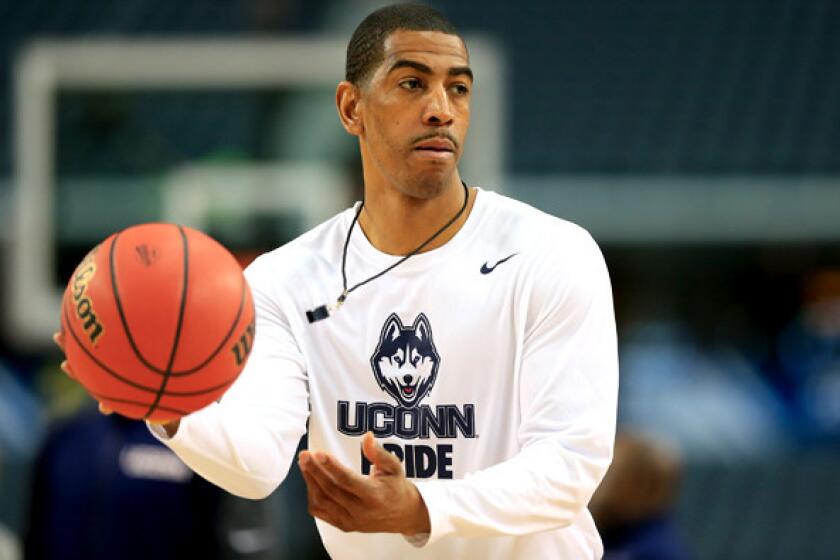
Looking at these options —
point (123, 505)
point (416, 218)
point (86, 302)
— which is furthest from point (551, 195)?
point (86, 302)

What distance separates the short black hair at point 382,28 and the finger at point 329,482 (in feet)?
3.61

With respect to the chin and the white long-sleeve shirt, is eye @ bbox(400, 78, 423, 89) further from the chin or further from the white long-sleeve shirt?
the white long-sleeve shirt

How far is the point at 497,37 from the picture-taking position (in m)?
14.2

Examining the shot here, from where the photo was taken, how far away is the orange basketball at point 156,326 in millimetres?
3170

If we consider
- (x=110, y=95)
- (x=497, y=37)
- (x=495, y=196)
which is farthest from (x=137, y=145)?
(x=495, y=196)

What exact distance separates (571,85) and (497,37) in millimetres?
874

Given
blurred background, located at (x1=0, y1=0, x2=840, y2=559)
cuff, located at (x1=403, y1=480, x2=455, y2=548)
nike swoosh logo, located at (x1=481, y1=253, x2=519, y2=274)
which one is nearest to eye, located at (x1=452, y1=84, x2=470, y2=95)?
nike swoosh logo, located at (x1=481, y1=253, x2=519, y2=274)

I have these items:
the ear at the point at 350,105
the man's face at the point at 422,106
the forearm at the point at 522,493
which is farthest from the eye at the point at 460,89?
the forearm at the point at 522,493

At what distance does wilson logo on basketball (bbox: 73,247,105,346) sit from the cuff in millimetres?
789

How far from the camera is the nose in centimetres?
348

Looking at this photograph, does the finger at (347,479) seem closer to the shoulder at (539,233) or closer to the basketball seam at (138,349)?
the basketball seam at (138,349)

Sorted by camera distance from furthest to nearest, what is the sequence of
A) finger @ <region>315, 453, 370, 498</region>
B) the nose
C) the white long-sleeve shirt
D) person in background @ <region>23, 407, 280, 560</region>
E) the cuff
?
person in background @ <region>23, 407, 280, 560</region>, the nose, the white long-sleeve shirt, the cuff, finger @ <region>315, 453, 370, 498</region>

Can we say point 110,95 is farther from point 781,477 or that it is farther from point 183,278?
point 183,278

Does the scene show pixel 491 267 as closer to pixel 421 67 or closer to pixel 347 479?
pixel 421 67
